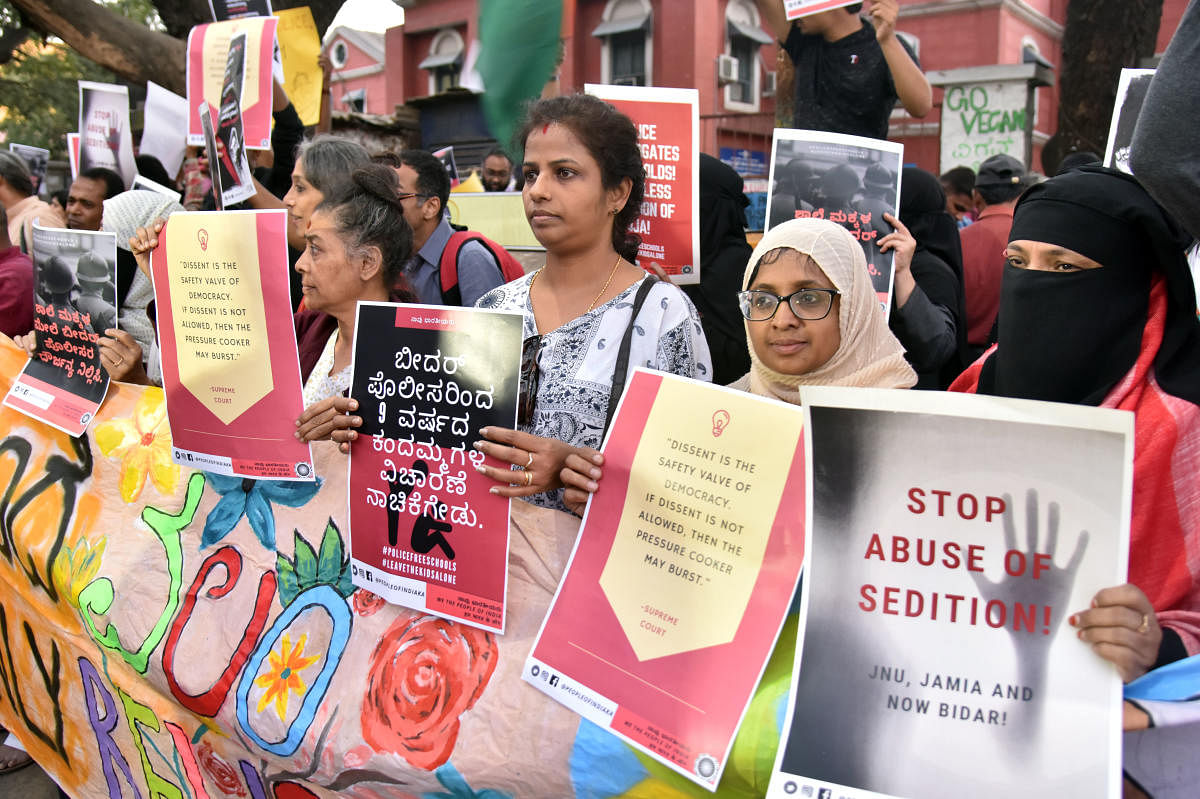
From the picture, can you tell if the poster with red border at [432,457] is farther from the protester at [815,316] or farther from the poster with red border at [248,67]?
the poster with red border at [248,67]

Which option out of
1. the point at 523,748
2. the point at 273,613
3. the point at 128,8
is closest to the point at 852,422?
the point at 523,748

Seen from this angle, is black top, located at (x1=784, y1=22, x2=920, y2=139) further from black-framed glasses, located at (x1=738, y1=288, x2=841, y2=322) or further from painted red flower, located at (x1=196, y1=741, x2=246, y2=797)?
painted red flower, located at (x1=196, y1=741, x2=246, y2=797)

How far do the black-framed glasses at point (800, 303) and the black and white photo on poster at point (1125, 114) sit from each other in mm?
1220

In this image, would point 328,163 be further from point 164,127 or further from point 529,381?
point 164,127

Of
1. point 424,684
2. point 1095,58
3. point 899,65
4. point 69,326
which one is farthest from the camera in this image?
point 1095,58

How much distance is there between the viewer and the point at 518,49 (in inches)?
132

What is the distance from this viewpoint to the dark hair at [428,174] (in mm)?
3772

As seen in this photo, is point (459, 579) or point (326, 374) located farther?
point (326, 374)

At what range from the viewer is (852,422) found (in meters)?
1.35

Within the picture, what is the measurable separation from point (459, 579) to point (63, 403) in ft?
6.11

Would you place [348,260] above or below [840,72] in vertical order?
below

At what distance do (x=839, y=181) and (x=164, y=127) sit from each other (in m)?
5.58

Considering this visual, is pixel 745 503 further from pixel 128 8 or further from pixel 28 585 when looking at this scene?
pixel 128 8

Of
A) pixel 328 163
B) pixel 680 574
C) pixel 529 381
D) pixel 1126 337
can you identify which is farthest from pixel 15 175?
pixel 1126 337
